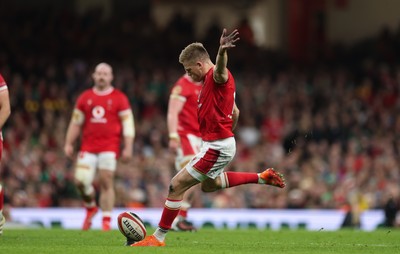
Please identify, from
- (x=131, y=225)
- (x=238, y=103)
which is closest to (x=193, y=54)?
(x=131, y=225)

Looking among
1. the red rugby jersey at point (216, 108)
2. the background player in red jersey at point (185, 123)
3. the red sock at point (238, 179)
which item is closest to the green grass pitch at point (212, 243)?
the background player in red jersey at point (185, 123)

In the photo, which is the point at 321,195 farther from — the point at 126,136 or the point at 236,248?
the point at 236,248

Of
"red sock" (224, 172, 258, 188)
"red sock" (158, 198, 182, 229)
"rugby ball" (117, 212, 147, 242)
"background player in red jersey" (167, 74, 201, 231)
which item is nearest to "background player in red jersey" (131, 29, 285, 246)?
"red sock" (158, 198, 182, 229)

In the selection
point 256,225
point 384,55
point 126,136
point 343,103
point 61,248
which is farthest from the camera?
point 384,55

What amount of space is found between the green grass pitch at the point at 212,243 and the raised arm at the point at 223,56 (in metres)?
2.04

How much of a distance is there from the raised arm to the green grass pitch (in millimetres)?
2036

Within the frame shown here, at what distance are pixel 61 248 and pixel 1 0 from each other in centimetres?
2093

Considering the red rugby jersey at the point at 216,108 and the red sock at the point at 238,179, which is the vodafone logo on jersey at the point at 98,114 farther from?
the red rugby jersey at the point at 216,108

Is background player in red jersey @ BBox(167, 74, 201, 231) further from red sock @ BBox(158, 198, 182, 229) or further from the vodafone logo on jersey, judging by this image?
red sock @ BBox(158, 198, 182, 229)

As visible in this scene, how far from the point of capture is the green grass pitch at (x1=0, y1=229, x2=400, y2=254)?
45.5 feet

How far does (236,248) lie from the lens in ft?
47.3

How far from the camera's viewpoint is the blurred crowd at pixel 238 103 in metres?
27.8

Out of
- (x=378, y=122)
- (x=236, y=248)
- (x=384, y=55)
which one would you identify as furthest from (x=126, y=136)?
(x=384, y=55)

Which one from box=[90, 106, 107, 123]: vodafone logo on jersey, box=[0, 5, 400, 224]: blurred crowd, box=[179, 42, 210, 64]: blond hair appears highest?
box=[179, 42, 210, 64]: blond hair
